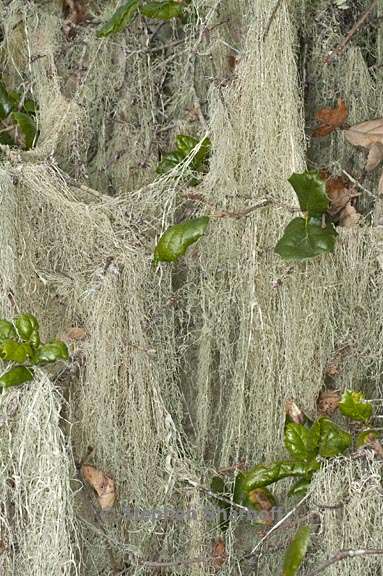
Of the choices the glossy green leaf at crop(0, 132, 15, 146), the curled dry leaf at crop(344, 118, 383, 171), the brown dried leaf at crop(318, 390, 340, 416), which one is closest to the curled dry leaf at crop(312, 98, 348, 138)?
the curled dry leaf at crop(344, 118, 383, 171)

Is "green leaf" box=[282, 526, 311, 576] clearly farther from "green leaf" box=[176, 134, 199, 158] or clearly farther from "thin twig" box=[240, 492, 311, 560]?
"green leaf" box=[176, 134, 199, 158]

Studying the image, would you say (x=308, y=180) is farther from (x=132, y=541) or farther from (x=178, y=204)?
(x=132, y=541)

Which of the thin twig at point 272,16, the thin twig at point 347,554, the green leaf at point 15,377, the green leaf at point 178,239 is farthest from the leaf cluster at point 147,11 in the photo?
the thin twig at point 347,554

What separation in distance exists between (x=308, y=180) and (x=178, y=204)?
0.29m

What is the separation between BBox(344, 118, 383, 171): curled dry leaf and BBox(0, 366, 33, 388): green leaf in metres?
0.76

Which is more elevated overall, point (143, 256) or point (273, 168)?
point (273, 168)

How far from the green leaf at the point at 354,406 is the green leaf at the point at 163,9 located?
79 cm

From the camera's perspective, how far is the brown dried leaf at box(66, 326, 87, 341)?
4.83ft

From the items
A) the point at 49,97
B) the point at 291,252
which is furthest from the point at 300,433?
the point at 49,97

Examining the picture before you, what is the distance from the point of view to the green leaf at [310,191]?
1.36m

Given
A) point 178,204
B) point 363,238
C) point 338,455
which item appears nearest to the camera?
point 338,455

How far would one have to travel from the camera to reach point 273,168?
1439mm

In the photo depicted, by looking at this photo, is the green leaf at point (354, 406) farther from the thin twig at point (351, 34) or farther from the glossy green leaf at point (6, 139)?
the glossy green leaf at point (6, 139)

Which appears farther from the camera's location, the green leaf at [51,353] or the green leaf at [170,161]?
the green leaf at [170,161]
